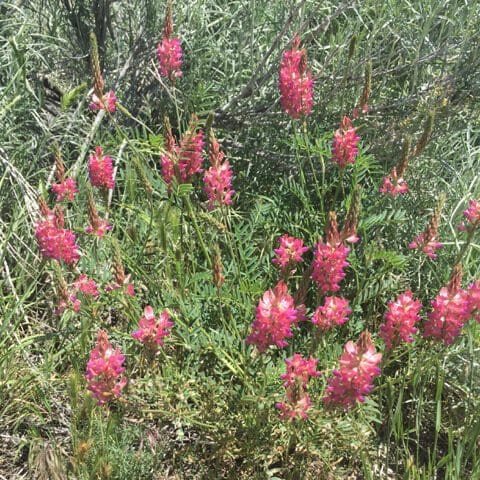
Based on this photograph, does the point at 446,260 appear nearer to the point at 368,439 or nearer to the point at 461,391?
the point at 461,391

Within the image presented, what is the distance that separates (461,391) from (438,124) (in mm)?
1054

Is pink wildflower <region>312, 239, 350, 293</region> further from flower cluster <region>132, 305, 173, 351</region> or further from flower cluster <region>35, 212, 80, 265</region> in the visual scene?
flower cluster <region>35, 212, 80, 265</region>

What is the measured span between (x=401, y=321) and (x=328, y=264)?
0.73 feet

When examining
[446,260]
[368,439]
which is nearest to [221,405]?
[368,439]

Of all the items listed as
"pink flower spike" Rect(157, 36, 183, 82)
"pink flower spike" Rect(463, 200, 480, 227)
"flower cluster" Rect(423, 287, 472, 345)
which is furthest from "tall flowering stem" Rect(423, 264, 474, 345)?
"pink flower spike" Rect(157, 36, 183, 82)

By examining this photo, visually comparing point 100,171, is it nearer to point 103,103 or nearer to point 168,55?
point 103,103

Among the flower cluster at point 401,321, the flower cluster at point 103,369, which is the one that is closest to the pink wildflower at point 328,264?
the flower cluster at point 401,321

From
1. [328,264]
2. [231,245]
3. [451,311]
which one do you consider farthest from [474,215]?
[231,245]

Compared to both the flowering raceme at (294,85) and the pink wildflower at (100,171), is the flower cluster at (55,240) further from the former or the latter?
the flowering raceme at (294,85)

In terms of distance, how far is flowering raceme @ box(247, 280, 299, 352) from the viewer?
156 centimetres

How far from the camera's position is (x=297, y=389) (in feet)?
5.13

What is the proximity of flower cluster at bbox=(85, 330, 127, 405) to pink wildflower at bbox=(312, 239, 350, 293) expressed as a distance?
0.52m

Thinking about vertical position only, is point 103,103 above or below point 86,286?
above

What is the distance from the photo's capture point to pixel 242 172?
2.73m
